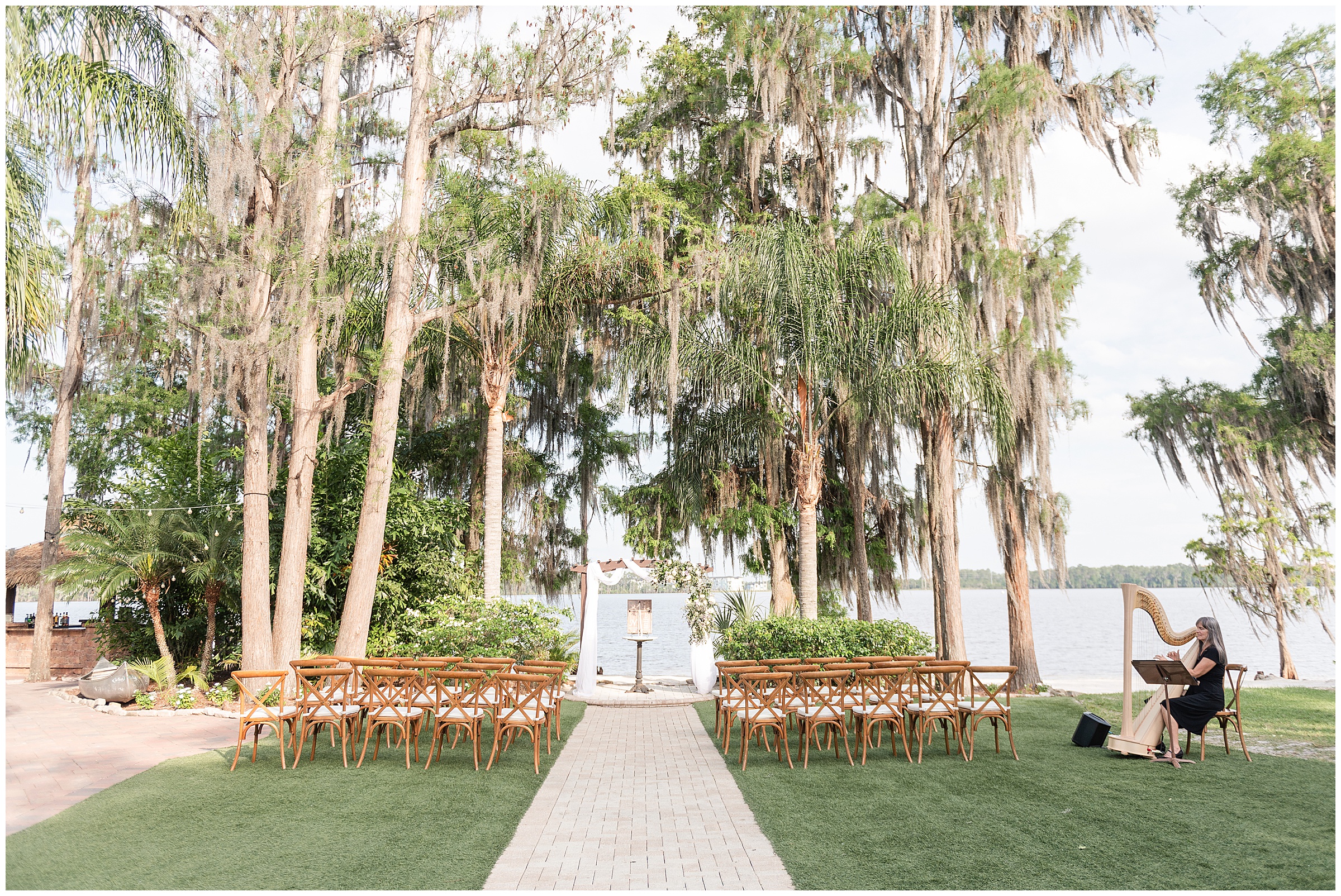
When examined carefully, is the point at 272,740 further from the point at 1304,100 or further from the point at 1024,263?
the point at 1304,100

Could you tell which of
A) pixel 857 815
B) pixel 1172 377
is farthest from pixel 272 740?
pixel 1172 377

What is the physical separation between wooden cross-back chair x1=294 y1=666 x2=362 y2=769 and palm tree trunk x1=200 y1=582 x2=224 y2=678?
5.36m

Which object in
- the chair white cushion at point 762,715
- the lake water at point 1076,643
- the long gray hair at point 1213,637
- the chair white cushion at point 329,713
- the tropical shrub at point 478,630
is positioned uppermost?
the long gray hair at point 1213,637

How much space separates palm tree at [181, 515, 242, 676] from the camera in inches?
436

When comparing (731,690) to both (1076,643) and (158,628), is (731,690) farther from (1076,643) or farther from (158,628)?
(1076,643)

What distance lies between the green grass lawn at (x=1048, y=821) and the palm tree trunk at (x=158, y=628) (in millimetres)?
8292

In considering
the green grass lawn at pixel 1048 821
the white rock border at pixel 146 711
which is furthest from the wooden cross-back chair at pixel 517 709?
the white rock border at pixel 146 711

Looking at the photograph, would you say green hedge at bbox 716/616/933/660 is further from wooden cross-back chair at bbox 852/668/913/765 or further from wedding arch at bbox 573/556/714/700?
wooden cross-back chair at bbox 852/668/913/765

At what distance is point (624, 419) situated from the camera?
1551cm

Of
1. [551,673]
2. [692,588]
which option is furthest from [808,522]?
[551,673]

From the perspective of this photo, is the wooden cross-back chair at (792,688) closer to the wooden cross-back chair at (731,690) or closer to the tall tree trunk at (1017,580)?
the wooden cross-back chair at (731,690)

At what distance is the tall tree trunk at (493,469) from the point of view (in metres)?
12.0

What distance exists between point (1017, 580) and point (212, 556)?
12.4 m

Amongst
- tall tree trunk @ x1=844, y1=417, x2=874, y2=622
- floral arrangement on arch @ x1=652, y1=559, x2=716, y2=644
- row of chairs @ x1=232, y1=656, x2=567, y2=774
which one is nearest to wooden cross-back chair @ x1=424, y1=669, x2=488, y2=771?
row of chairs @ x1=232, y1=656, x2=567, y2=774
